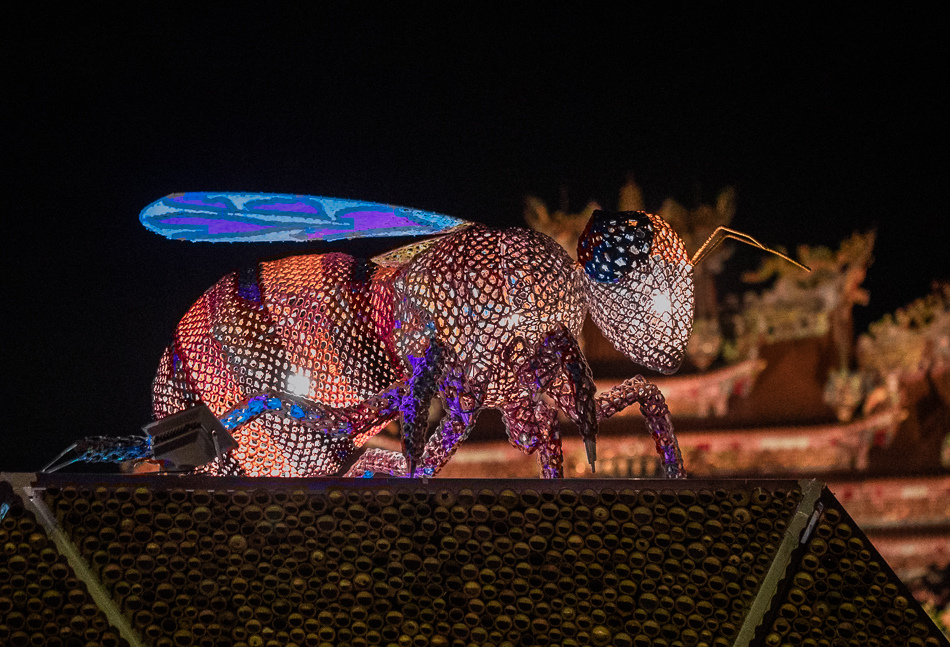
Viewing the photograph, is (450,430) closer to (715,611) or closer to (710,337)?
(715,611)

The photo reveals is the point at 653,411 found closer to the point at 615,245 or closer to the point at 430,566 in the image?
the point at 615,245

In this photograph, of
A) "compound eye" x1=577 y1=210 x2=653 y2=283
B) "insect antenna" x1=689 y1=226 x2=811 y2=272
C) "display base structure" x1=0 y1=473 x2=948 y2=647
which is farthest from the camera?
"insect antenna" x1=689 y1=226 x2=811 y2=272

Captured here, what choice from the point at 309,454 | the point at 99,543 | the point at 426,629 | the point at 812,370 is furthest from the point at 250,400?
the point at 812,370

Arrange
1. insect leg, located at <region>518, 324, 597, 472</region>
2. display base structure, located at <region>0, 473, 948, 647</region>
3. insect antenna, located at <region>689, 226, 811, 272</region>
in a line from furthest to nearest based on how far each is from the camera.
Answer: insect antenna, located at <region>689, 226, 811, 272</region> → insect leg, located at <region>518, 324, 597, 472</region> → display base structure, located at <region>0, 473, 948, 647</region>

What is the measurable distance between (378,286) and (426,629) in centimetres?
128

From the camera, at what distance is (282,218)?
2.36m

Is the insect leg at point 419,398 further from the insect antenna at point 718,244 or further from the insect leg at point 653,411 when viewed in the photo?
the insect antenna at point 718,244

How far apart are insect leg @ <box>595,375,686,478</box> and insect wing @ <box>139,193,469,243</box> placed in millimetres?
592

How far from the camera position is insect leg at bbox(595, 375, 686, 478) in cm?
217

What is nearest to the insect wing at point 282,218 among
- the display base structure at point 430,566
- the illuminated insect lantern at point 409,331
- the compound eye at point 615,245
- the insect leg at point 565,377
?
the illuminated insect lantern at point 409,331

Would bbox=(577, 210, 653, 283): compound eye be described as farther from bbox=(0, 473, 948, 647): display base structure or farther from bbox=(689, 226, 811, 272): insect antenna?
bbox=(0, 473, 948, 647): display base structure

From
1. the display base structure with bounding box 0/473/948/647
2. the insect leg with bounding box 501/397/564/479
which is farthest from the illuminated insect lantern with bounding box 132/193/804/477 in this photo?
the display base structure with bounding box 0/473/948/647

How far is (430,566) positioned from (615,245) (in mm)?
1180

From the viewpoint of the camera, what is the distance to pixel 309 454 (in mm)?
2287
